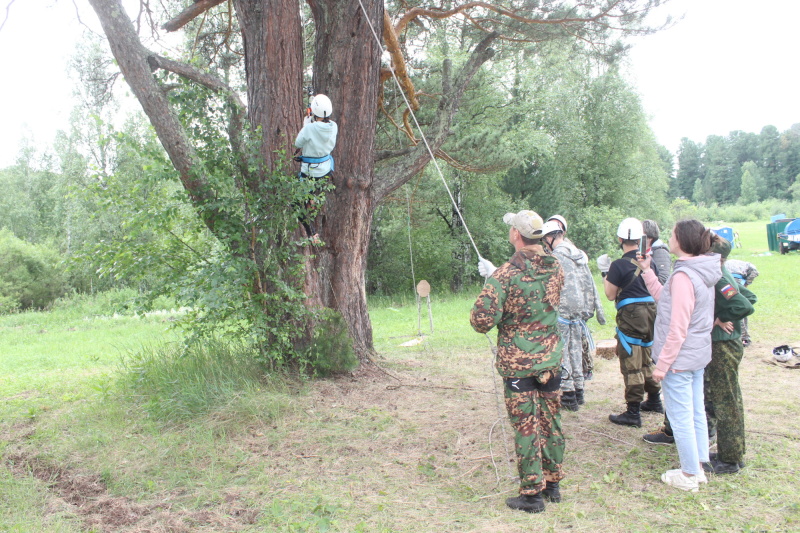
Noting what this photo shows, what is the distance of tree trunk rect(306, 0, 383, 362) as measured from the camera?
5.81m

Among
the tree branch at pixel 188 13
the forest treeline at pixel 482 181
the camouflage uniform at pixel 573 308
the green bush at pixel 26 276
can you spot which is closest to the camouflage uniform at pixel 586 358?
the camouflage uniform at pixel 573 308

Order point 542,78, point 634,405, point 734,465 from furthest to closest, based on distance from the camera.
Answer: point 542,78 < point 634,405 < point 734,465

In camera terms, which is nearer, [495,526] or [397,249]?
[495,526]

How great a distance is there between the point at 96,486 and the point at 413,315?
1099 centimetres

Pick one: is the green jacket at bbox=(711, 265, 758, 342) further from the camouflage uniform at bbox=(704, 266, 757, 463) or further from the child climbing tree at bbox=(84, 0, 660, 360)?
the child climbing tree at bbox=(84, 0, 660, 360)

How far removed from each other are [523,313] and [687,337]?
1.17 meters

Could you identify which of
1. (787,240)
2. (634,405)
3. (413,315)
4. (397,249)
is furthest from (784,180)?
(634,405)

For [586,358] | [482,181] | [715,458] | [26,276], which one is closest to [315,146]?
[586,358]

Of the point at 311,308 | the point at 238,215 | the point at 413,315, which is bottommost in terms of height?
the point at 413,315

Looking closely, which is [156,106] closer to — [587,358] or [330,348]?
[330,348]

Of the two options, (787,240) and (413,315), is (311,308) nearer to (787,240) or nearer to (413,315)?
(413,315)

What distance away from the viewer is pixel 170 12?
7.77m

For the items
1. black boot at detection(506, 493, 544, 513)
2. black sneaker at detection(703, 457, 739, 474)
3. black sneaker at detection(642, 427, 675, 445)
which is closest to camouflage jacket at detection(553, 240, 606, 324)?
black sneaker at detection(642, 427, 675, 445)

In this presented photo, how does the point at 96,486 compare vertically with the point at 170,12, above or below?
below
